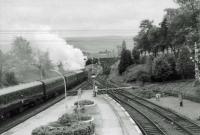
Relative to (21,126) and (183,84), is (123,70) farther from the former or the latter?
(21,126)

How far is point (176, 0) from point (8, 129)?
34028 millimetres

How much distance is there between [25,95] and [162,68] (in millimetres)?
28647

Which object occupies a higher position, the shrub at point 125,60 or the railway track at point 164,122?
the shrub at point 125,60

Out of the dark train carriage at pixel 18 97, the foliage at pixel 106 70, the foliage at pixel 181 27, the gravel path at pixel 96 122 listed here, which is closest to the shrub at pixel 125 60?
the foliage at pixel 181 27

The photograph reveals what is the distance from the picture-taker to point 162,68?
214ft

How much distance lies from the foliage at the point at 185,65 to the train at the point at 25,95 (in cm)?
1786

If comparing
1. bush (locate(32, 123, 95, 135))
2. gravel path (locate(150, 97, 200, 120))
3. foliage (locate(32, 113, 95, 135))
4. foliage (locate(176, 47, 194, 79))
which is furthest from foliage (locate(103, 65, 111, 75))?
bush (locate(32, 123, 95, 135))

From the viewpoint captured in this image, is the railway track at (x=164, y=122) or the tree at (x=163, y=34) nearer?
the railway track at (x=164, y=122)

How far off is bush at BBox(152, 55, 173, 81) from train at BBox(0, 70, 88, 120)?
1551 cm

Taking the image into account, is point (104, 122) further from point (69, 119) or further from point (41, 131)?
point (41, 131)

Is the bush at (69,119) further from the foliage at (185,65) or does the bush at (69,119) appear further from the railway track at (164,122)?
the foliage at (185,65)

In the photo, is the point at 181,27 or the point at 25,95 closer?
the point at 25,95

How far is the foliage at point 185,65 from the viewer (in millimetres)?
57312

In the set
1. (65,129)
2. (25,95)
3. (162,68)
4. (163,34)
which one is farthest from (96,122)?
(163,34)
